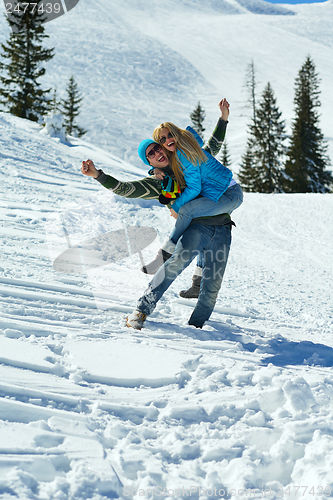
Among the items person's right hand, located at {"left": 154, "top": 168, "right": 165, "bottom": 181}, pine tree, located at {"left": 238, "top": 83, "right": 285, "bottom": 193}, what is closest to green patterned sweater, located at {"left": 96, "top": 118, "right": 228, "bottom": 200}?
person's right hand, located at {"left": 154, "top": 168, "right": 165, "bottom": 181}

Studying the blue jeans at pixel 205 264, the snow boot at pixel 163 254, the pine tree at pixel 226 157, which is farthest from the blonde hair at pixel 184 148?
the pine tree at pixel 226 157

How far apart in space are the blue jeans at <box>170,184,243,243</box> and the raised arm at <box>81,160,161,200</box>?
0.33 meters

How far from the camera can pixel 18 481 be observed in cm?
154

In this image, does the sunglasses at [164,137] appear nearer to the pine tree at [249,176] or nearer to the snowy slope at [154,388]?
the snowy slope at [154,388]

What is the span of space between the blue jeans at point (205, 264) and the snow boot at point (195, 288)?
0.57 metres

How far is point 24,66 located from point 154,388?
25.9m

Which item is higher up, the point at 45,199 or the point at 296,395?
the point at 296,395

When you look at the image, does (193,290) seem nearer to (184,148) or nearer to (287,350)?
(287,350)

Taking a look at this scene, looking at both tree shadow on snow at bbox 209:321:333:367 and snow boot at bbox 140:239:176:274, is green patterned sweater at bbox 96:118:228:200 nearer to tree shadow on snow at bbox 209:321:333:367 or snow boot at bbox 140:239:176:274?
snow boot at bbox 140:239:176:274

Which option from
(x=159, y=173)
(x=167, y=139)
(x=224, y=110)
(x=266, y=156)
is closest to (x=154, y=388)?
(x=159, y=173)

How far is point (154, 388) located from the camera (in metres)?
2.27

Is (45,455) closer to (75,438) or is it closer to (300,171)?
(75,438)

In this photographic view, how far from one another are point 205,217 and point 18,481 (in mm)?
2140

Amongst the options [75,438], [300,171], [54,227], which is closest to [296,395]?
[75,438]
